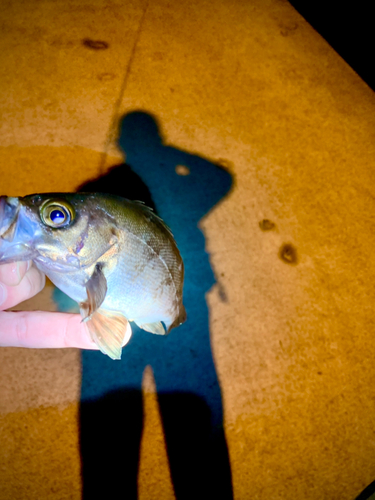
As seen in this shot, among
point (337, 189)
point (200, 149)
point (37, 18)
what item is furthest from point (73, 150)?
point (337, 189)

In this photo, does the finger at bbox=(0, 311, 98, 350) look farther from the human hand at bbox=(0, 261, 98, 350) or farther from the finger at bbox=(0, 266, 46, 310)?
the finger at bbox=(0, 266, 46, 310)

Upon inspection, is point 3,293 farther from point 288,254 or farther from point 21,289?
point 288,254

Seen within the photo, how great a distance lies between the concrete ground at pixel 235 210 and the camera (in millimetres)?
1754

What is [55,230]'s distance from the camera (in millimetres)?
1030

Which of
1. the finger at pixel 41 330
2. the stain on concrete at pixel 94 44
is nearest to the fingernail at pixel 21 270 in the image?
the finger at pixel 41 330

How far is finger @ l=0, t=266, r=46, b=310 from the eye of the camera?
1.44 m

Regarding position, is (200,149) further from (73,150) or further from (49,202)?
(49,202)

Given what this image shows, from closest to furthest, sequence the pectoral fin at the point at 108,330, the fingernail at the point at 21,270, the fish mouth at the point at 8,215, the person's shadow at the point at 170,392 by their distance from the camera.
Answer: the fish mouth at the point at 8,215 < the pectoral fin at the point at 108,330 < the fingernail at the point at 21,270 < the person's shadow at the point at 170,392

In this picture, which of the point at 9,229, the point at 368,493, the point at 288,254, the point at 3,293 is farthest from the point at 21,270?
the point at 368,493

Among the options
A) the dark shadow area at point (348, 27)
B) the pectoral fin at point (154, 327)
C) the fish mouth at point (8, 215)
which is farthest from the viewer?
the dark shadow area at point (348, 27)

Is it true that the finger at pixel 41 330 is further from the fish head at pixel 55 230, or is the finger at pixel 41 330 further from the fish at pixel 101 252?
the fish head at pixel 55 230

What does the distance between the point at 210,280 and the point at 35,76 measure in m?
2.37

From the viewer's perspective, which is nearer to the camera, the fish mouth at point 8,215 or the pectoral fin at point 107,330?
the fish mouth at point 8,215

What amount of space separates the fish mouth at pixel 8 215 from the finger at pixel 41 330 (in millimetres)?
809
